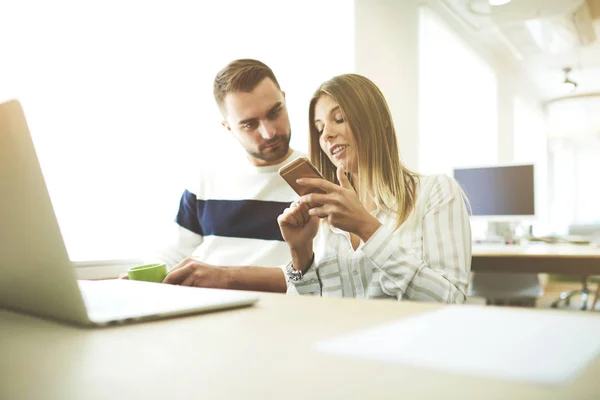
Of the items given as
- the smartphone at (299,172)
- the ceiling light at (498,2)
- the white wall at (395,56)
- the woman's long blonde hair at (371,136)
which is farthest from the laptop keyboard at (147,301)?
the ceiling light at (498,2)

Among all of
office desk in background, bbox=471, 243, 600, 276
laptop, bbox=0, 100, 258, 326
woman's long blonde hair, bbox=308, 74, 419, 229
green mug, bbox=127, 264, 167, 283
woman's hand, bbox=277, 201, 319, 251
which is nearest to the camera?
laptop, bbox=0, 100, 258, 326

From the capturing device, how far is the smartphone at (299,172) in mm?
1002

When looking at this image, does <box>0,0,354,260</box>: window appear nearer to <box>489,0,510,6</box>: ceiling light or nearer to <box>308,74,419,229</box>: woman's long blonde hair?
<box>308,74,419,229</box>: woman's long blonde hair

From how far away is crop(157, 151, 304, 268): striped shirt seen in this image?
167 cm

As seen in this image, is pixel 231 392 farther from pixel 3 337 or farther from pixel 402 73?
pixel 402 73

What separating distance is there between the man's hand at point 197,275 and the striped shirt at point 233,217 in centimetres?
46

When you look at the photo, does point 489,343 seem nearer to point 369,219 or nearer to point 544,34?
point 369,219

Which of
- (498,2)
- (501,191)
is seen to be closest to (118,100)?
(501,191)

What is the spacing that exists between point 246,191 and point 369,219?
2.47ft

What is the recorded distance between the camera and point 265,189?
68.2 inches

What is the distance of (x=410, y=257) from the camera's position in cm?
108

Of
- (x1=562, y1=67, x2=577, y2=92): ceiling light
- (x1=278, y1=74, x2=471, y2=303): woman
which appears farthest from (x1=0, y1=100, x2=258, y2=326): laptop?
(x1=562, y1=67, x2=577, y2=92): ceiling light

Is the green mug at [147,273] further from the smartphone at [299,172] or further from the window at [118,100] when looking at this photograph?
the window at [118,100]

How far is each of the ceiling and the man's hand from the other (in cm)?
294
